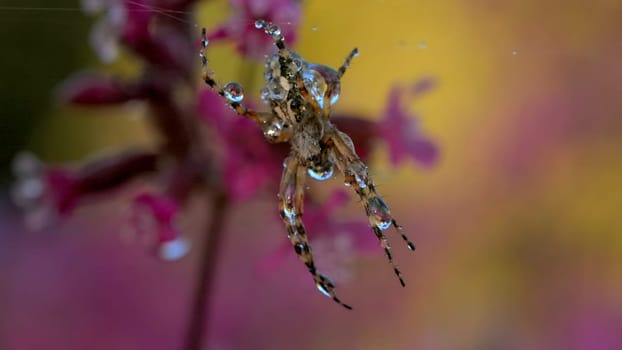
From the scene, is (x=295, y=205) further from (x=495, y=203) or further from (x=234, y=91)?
(x=495, y=203)

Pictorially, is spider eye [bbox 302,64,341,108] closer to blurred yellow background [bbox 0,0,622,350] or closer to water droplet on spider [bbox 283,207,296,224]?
water droplet on spider [bbox 283,207,296,224]

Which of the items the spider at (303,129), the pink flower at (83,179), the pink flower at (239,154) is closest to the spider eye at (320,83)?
the spider at (303,129)

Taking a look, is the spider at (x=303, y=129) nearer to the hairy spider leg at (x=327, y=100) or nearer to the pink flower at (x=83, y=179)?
the hairy spider leg at (x=327, y=100)

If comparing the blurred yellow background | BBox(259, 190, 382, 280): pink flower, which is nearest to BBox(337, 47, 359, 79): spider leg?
BBox(259, 190, 382, 280): pink flower

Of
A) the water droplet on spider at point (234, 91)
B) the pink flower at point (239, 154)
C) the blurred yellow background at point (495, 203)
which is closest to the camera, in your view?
the water droplet on spider at point (234, 91)

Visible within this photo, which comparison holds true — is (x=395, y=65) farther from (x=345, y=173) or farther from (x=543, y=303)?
(x=345, y=173)

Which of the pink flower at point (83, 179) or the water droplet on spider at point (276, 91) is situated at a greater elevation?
the water droplet on spider at point (276, 91)
